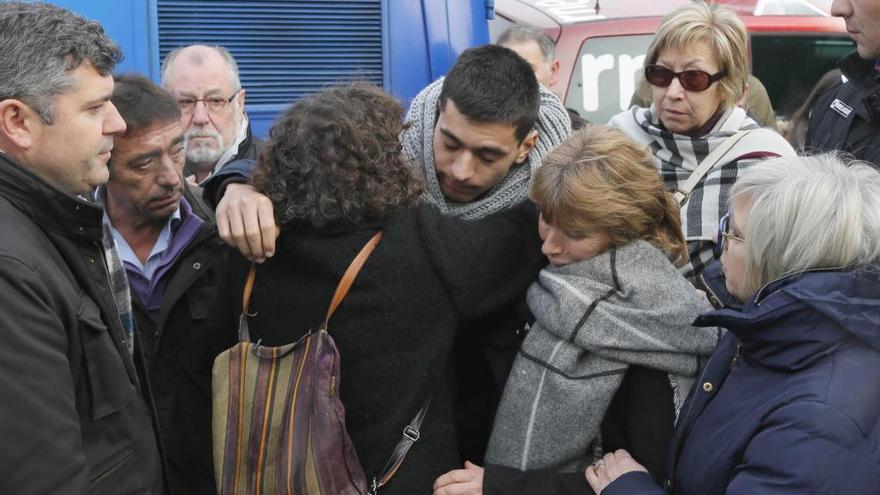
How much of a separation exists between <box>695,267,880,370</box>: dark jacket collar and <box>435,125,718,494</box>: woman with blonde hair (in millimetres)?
245

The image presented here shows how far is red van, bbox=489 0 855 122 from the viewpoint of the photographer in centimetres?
630

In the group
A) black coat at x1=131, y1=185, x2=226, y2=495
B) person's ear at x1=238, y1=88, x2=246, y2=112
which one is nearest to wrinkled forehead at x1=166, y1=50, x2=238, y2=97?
person's ear at x1=238, y1=88, x2=246, y2=112

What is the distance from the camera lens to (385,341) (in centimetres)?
202

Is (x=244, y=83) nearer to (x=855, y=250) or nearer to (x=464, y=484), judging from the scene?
(x=464, y=484)

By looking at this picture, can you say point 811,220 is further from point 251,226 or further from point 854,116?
point 854,116

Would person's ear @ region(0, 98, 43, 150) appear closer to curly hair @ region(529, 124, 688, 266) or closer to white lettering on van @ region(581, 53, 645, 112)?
curly hair @ region(529, 124, 688, 266)

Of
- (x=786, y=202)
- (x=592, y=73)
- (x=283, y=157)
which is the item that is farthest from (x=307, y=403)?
(x=592, y=73)

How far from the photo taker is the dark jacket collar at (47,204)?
1.87 metres

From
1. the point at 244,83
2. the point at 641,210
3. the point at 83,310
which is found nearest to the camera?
the point at 83,310

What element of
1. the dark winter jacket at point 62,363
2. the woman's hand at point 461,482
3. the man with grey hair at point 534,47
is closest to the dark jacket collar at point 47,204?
the dark winter jacket at point 62,363

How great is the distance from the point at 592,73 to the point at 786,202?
4671 mm

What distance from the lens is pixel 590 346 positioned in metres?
1.93

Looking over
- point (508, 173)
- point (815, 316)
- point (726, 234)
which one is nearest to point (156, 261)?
point (508, 173)

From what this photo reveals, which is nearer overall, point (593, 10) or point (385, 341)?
point (385, 341)
